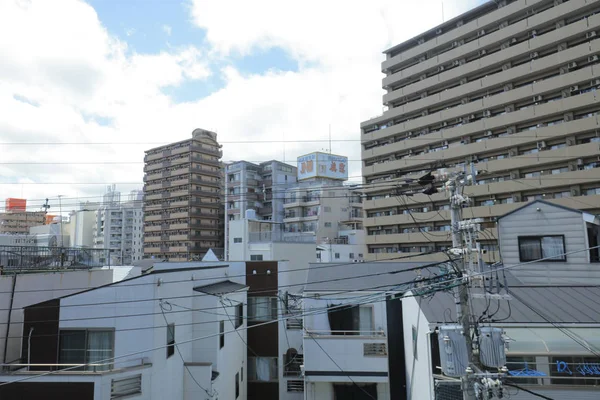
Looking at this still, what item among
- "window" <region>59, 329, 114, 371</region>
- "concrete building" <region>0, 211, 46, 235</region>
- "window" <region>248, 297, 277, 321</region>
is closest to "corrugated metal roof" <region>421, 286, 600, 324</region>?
"window" <region>59, 329, 114, 371</region>

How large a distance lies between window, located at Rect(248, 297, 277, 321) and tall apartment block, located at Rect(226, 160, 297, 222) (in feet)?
149

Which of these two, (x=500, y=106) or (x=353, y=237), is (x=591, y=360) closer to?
(x=500, y=106)

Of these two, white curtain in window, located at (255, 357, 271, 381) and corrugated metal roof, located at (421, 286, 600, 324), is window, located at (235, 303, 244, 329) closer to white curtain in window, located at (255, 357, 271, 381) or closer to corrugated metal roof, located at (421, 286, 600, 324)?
white curtain in window, located at (255, 357, 271, 381)

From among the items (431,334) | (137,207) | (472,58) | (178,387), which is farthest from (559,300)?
(137,207)

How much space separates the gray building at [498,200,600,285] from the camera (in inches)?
599

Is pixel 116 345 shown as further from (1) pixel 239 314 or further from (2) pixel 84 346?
(1) pixel 239 314

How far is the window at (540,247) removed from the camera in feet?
52.4

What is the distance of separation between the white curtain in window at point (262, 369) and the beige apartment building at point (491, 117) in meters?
21.0

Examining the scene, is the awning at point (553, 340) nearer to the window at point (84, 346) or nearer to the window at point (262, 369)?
the window at point (84, 346)

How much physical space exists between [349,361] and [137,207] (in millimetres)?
90504

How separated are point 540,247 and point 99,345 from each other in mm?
18817

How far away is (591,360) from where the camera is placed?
32.3ft

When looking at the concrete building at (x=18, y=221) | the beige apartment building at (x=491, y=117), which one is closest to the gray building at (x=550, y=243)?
the beige apartment building at (x=491, y=117)

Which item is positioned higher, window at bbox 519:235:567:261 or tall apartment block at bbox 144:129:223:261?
tall apartment block at bbox 144:129:223:261
